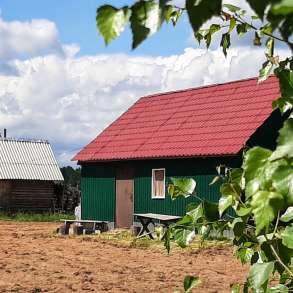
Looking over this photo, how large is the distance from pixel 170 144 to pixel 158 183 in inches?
54.9

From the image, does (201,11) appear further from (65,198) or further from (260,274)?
(65,198)

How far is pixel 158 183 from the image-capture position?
22.1 meters

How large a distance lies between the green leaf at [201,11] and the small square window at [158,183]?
68.2ft

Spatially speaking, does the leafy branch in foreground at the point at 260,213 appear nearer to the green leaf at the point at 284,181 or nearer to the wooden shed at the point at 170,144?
the green leaf at the point at 284,181

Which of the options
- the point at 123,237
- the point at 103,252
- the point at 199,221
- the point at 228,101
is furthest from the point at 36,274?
the point at 228,101

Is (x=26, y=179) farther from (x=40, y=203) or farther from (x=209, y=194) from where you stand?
(x=209, y=194)

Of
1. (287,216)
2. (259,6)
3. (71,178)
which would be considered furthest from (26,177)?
(259,6)

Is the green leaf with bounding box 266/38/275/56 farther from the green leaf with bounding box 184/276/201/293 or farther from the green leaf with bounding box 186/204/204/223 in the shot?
the green leaf with bounding box 184/276/201/293

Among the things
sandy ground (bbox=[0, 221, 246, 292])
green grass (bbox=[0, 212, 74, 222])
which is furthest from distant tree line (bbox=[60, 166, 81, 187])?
sandy ground (bbox=[0, 221, 246, 292])

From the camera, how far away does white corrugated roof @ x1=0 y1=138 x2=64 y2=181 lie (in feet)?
116

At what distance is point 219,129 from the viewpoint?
21.1 m

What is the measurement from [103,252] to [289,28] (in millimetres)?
15404

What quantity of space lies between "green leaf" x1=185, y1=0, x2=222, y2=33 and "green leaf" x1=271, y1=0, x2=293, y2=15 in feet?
0.50

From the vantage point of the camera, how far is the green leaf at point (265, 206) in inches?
41.9
